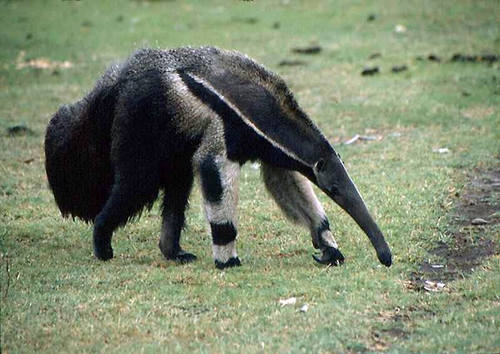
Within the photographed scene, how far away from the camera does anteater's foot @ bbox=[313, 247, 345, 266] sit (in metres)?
6.95

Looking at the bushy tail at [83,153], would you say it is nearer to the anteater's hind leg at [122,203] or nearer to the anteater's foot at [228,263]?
the anteater's hind leg at [122,203]

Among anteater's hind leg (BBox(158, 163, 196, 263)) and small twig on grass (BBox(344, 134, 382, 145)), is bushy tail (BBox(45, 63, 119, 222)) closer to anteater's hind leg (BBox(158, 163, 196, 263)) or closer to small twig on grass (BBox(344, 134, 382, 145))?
anteater's hind leg (BBox(158, 163, 196, 263))

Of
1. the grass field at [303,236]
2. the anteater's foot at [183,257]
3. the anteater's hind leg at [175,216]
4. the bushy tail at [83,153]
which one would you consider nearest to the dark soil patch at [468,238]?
the grass field at [303,236]

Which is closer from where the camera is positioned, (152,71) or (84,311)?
(84,311)

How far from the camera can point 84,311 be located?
594 cm

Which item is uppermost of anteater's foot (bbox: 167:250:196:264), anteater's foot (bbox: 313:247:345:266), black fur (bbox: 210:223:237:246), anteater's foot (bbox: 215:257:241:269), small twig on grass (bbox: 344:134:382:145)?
black fur (bbox: 210:223:237:246)

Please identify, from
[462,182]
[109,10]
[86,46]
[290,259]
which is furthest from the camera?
[109,10]

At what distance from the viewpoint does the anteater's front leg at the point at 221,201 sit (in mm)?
6621

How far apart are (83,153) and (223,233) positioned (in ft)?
4.75

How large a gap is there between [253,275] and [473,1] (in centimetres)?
1553

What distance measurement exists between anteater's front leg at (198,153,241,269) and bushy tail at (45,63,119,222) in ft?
3.46

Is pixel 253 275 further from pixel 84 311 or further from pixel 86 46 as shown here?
pixel 86 46

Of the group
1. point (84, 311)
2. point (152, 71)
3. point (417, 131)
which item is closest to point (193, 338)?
point (84, 311)

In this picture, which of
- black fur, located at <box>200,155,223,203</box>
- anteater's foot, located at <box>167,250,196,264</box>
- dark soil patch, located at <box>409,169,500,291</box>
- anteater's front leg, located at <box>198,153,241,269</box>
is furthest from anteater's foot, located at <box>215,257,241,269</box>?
dark soil patch, located at <box>409,169,500,291</box>
